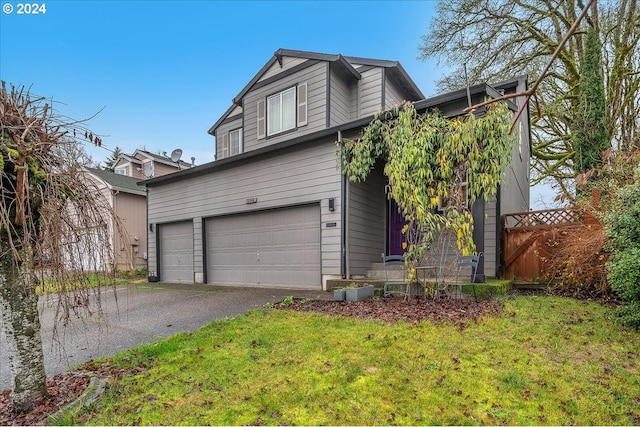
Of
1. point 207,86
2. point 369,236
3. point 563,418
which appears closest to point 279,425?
point 563,418

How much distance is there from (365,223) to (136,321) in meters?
5.33

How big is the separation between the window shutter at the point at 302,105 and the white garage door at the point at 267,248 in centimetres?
307

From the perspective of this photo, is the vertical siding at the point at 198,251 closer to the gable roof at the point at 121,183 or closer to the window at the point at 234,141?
the window at the point at 234,141

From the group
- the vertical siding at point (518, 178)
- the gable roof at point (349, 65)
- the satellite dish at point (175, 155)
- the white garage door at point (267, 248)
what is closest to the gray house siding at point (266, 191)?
the white garage door at point (267, 248)

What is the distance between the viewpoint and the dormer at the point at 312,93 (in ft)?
32.7

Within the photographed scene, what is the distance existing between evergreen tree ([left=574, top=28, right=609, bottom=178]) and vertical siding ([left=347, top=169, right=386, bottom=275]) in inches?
222

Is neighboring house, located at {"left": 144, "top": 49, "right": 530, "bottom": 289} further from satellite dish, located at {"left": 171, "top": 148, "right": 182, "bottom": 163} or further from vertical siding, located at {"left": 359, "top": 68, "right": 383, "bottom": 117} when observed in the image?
satellite dish, located at {"left": 171, "top": 148, "right": 182, "bottom": 163}

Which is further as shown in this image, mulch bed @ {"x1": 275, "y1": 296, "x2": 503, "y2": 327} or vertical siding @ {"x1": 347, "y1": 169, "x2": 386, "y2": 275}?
vertical siding @ {"x1": 347, "y1": 169, "x2": 386, "y2": 275}

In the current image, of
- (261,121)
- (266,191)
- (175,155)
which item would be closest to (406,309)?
(266,191)

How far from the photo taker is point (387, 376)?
9.86 ft

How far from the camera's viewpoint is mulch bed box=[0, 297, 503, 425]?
2.70m

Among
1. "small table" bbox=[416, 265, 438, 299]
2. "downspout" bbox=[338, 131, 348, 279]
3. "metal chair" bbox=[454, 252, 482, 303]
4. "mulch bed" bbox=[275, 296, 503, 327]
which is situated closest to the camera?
"mulch bed" bbox=[275, 296, 503, 327]

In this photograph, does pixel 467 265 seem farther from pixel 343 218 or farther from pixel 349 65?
pixel 349 65

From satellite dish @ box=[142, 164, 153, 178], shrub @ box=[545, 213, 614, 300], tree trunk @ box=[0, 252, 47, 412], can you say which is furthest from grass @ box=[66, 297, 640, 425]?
satellite dish @ box=[142, 164, 153, 178]
